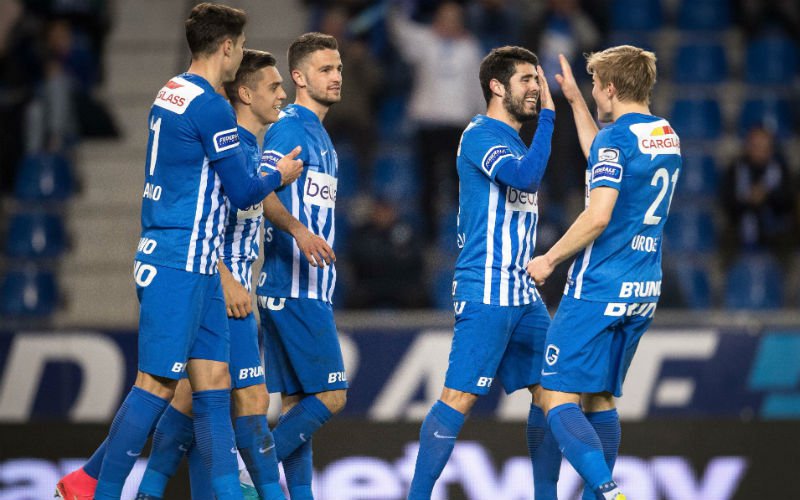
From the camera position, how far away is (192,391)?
5805mm

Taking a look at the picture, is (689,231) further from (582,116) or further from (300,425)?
(300,425)

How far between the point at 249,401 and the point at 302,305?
57cm

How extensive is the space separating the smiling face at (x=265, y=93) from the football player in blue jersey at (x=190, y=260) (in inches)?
21.8

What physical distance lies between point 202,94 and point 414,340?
4584 millimetres

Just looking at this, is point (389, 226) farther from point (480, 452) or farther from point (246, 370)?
point (246, 370)

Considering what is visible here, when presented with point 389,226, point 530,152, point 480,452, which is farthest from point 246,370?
point 389,226

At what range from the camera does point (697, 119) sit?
12477 millimetres

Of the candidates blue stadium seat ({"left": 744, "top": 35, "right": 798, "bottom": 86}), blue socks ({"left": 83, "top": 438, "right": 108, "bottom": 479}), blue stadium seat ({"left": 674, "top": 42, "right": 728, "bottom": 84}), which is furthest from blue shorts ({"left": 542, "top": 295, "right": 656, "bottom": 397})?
blue stadium seat ({"left": 744, "top": 35, "right": 798, "bottom": 86})

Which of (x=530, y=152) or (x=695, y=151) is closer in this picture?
(x=530, y=152)

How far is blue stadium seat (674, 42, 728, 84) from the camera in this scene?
42.0 feet

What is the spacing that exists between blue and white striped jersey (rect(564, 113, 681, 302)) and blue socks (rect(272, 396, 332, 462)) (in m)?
1.42

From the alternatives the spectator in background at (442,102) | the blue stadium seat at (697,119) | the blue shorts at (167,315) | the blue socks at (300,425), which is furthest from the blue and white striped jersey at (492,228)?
the blue stadium seat at (697,119)

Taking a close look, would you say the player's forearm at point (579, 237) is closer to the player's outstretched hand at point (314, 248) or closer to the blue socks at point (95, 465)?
the player's outstretched hand at point (314, 248)

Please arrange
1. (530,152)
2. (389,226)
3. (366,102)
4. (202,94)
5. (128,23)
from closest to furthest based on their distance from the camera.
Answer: (202,94) → (530,152) → (389,226) → (366,102) → (128,23)
